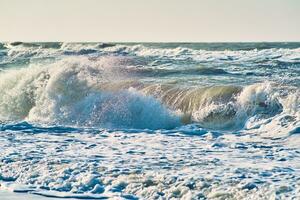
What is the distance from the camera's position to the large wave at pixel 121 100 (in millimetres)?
12492

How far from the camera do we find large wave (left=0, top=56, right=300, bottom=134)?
1249 cm

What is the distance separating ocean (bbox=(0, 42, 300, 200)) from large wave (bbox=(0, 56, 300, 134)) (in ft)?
0.09

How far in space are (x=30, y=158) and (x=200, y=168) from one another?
2.42 m

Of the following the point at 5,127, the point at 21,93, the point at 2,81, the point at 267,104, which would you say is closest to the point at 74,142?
the point at 5,127

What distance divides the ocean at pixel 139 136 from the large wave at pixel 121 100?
3cm

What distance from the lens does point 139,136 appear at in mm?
10719

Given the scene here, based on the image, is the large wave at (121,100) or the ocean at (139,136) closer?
the ocean at (139,136)

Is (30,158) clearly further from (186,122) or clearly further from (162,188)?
(186,122)

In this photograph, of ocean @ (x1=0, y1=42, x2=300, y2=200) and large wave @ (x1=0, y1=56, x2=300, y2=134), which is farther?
large wave @ (x1=0, y1=56, x2=300, y2=134)

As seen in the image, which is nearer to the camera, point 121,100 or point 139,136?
point 139,136

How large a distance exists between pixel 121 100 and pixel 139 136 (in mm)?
3501

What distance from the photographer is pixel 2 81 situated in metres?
17.5

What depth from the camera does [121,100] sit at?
14.1 m

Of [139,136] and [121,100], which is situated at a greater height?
[121,100]
